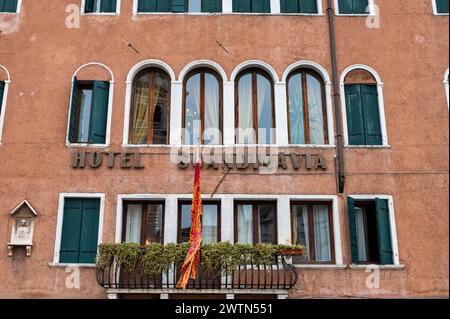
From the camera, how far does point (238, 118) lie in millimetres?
14945

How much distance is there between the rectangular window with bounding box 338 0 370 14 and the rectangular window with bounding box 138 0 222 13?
10.2 ft

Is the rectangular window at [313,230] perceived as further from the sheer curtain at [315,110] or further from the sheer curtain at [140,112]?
the sheer curtain at [140,112]

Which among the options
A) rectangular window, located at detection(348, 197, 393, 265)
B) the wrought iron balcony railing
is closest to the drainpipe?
rectangular window, located at detection(348, 197, 393, 265)

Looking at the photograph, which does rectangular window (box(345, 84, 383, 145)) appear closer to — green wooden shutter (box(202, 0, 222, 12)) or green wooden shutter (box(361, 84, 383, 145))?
green wooden shutter (box(361, 84, 383, 145))

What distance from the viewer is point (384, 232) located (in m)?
13.9

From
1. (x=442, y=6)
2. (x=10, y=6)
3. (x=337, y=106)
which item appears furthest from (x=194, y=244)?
(x=442, y=6)

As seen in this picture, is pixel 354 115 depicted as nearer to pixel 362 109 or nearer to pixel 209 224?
pixel 362 109

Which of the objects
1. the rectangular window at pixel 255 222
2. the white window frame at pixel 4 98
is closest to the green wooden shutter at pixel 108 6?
the white window frame at pixel 4 98

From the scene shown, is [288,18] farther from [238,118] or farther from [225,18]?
[238,118]

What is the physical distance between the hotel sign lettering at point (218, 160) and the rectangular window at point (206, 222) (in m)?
0.92

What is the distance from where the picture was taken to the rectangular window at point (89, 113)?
1455cm
